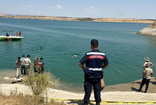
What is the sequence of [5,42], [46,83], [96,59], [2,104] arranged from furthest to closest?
[5,42], [46,83], [2,104], [96,59]

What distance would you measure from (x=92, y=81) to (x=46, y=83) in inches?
78.7

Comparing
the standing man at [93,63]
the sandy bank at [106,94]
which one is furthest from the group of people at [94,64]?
the sandy bank at [106,94]

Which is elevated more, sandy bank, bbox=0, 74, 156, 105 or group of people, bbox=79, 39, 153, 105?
group of people, bbox=79, 39, 153, 105

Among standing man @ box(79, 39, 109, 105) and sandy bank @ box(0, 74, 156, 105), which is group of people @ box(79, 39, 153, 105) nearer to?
standing man @ box(79, 39, 109, 105)

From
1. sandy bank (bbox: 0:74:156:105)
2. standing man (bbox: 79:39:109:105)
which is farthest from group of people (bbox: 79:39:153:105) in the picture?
sandy bank (bbox: 0:74:156:105)

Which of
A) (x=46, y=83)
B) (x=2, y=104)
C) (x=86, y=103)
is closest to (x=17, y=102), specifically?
(x=2, y=104)

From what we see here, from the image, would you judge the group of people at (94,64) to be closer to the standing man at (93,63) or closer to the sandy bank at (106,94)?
the standing man at (93,63)

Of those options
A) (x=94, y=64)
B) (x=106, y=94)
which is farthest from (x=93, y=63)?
(x=106, y=94)

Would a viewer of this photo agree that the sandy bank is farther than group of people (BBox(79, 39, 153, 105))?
Yes

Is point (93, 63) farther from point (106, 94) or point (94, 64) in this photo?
point (106, 94)

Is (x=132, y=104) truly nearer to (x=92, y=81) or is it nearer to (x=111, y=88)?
(x=92, y=81)

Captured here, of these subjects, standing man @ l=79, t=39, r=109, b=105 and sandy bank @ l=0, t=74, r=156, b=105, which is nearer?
standing man @ l=79, t=39, r=109, b=105

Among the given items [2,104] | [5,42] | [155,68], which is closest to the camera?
[2,104]

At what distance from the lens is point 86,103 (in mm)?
5160
